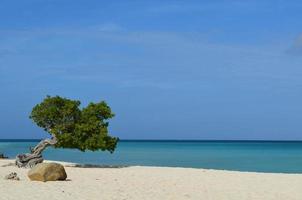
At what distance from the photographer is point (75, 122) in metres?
37.0

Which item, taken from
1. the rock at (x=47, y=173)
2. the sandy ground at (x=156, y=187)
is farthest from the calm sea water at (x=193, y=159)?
the rock at (x=47, y=173)

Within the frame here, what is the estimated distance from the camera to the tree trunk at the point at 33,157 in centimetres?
3484

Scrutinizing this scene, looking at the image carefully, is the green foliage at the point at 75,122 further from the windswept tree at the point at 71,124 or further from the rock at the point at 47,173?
the rock at the point at 47,173

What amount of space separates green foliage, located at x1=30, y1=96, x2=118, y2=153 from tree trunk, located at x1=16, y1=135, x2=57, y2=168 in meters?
0.56

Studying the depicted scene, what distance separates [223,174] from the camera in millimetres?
32469

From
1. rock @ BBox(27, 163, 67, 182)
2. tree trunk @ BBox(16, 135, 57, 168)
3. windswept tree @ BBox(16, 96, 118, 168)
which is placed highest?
windswept tree @ BBox(16, 96, 118, 168)

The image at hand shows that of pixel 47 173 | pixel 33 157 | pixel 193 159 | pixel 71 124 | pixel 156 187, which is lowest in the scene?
pixel 47 173

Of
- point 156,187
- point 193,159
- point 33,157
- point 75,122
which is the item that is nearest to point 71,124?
point 75,122

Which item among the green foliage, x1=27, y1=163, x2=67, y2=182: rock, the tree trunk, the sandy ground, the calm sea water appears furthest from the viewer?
the calm sea water

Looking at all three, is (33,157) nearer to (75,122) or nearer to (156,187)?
(75,122)

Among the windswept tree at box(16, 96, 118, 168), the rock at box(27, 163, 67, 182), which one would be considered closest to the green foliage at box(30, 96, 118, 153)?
the windswept tree at box(16, 96, 118, 168)

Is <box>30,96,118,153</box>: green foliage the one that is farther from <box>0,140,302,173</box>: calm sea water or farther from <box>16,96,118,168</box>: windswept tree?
<box>0,140,302,173</box>: calm sea water

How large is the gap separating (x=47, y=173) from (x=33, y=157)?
34.3 ft

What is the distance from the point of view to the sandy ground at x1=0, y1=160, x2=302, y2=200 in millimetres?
21438
